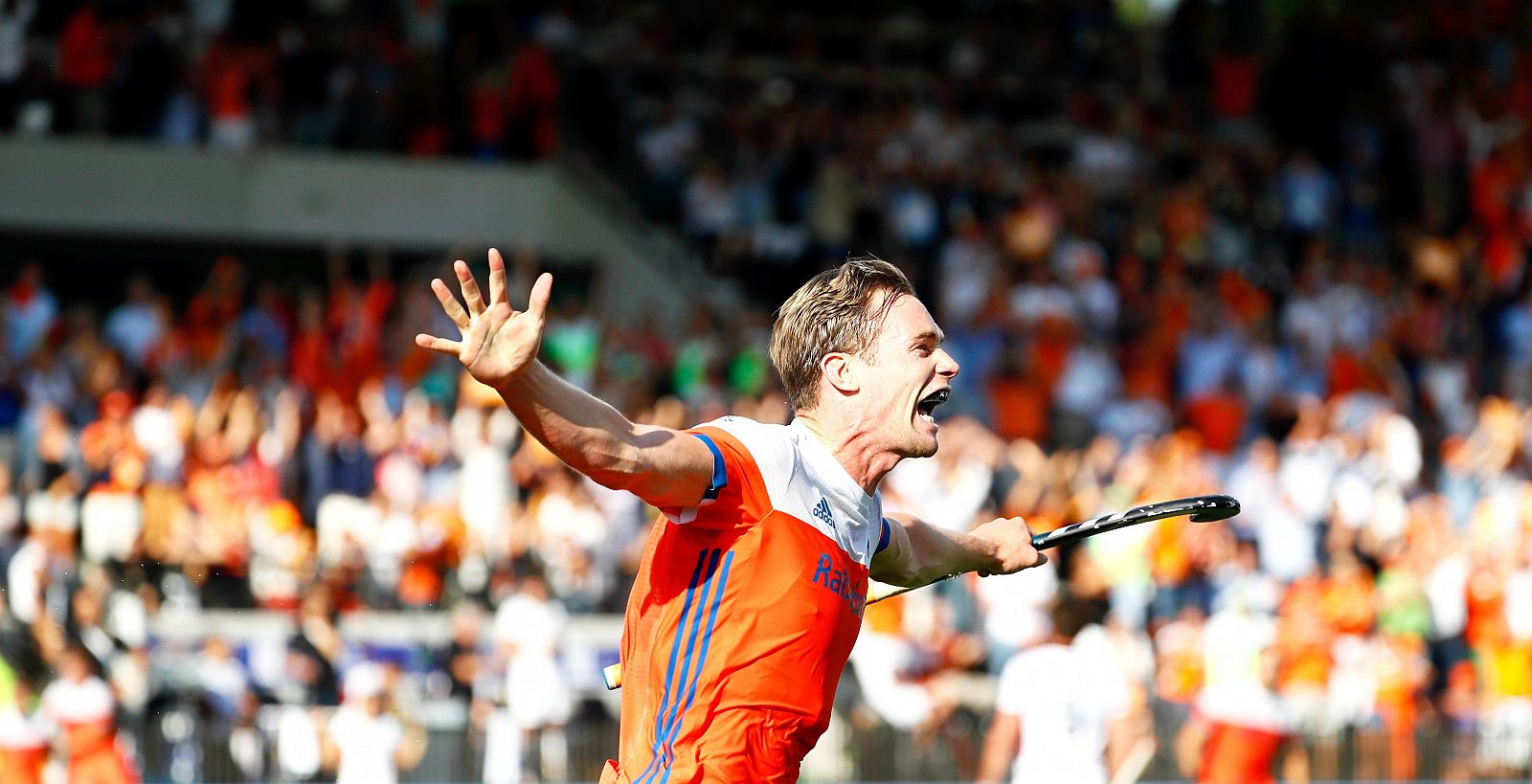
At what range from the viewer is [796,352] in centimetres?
466

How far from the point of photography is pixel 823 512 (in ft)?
14.7

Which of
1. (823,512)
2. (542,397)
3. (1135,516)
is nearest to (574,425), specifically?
(542,397)

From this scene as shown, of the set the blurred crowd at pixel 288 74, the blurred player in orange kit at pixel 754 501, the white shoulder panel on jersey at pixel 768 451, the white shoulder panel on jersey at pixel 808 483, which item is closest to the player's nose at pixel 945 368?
the blurred player in orange kit at pixel 754 501

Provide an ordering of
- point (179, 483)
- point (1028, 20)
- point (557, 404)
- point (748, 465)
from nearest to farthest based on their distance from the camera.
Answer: point (557, 404) → point (748, 465) → point (179, 483) → point (1028, 20)

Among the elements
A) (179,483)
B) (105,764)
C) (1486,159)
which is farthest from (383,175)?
(1486,159)

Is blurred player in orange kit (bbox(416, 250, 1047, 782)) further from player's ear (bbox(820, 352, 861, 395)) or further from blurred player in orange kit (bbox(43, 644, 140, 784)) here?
blurred player in orange kit (bbox(43, 644, 140, 784))

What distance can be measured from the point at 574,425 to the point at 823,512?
0.79m

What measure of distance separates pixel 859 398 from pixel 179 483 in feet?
→ 33.5

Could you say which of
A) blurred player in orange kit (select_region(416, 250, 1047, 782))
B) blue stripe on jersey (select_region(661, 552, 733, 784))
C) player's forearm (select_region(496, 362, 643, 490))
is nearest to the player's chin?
blurred player in orange kit (select_region(416, 250, 1047, 782))

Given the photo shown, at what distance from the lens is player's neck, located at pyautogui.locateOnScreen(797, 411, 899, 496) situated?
4.62 meters

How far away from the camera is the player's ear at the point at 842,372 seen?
462 cm

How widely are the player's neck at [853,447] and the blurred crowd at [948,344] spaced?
7.84m

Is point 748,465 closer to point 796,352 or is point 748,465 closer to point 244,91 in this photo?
point 796,352

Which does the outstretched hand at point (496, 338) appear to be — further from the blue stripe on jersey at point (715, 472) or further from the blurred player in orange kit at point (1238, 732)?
the blurred player in orange kit at point (1238, 732)
